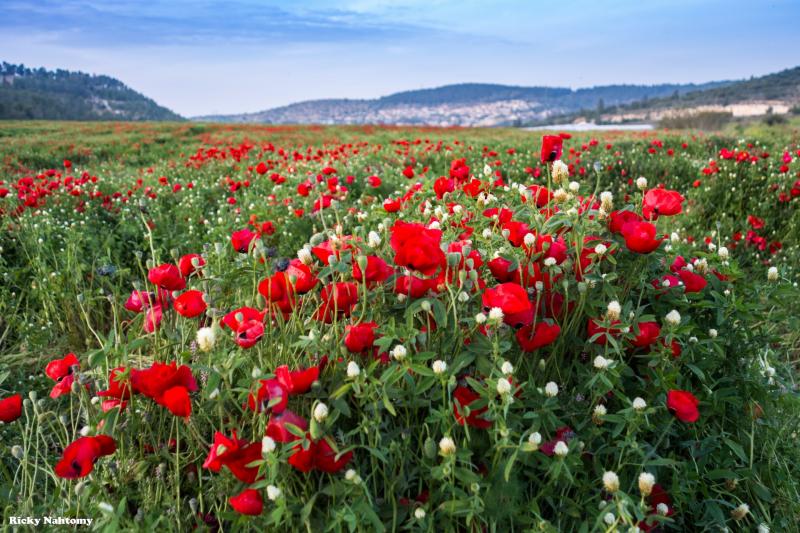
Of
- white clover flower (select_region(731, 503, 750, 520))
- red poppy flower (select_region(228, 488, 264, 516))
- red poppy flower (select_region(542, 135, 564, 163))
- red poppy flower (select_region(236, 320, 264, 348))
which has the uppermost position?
red poppy flower (select_region(542, 135, 564, 163))

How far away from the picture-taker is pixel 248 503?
4.83ft

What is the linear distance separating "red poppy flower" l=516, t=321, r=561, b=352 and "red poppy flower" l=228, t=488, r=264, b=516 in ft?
3.22

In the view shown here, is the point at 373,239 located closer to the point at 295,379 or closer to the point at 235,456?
the point at 295,379

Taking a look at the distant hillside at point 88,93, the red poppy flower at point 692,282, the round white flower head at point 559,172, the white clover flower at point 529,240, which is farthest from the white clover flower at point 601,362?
the distant hillside at point 88,93

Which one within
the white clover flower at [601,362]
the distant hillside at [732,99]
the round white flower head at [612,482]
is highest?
the distant hillside at [732,99]

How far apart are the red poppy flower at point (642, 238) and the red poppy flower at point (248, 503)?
1.54 meters

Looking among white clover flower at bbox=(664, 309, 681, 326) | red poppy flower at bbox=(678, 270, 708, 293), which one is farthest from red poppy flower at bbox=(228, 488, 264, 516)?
red poppy flower at bbox=(678, 270, 708, 293)

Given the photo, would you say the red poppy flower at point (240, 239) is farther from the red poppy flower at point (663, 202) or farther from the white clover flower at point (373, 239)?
the red poppy flower at point (663, 202)

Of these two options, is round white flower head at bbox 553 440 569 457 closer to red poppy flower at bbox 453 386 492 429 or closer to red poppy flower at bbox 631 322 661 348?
red poppy flower at bbox 453 386 492 429

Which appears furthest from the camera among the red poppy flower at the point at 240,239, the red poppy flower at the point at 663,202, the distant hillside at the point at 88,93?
the distant hillside at the point at 88,93

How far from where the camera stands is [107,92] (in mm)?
186250

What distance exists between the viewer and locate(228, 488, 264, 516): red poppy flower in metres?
1.47

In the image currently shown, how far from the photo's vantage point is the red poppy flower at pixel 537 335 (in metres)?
1.79

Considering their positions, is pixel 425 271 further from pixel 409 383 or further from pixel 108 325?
pixel 108 325
